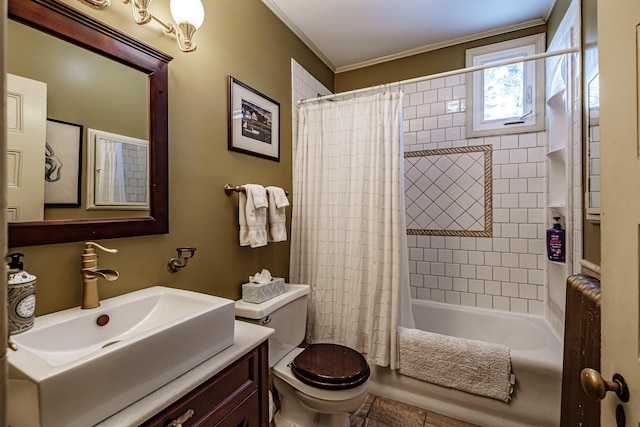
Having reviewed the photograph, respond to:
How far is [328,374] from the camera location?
1396mm

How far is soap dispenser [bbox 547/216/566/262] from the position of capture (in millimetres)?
1947

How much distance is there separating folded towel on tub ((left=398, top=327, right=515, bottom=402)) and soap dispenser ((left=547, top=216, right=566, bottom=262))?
0.78 metres

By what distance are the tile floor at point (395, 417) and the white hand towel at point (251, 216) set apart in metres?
1.22

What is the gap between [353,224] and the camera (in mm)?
1953

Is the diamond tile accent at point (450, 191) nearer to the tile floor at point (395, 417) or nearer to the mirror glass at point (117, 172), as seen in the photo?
the tile floor at point (395, 417)

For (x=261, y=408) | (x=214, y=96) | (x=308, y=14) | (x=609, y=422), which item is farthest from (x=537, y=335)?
(x=308, y=14)

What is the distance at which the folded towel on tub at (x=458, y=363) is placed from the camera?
161 centimetres

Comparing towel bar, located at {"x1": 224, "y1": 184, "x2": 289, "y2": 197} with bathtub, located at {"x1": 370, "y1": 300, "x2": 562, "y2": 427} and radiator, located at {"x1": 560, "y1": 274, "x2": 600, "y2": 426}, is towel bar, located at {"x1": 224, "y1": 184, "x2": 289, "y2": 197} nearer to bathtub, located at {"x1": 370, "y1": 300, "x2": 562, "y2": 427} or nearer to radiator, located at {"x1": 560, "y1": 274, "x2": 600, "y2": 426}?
bathtub, located at {"x1": 370, "y1": 300, "x2": 562, "y2": 427}

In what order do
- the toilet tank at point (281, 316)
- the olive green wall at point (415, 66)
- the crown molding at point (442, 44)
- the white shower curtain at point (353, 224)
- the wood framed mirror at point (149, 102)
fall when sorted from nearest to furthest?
the wood framed mirror at point (149, 102) < the toilet tank at point (281, 316) < the white shower curtain at point (353, 224) < the crown molding at point (442, 44) < the olive green wall at point (415, 66)

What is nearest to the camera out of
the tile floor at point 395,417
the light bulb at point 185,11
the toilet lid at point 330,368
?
the light bulb at point 185,11

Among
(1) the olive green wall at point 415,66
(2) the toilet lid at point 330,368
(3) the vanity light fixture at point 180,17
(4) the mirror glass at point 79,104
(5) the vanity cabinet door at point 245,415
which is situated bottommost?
(2) the toilet lid at point 330,368

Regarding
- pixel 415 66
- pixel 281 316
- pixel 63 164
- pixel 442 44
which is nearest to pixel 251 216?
pixel 281 316

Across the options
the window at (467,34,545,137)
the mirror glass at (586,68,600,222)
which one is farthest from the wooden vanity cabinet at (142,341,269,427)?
the window at (467,34,545,137)

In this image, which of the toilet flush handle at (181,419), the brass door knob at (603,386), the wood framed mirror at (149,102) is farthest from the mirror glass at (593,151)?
the wood framed mirror at (149,102)
